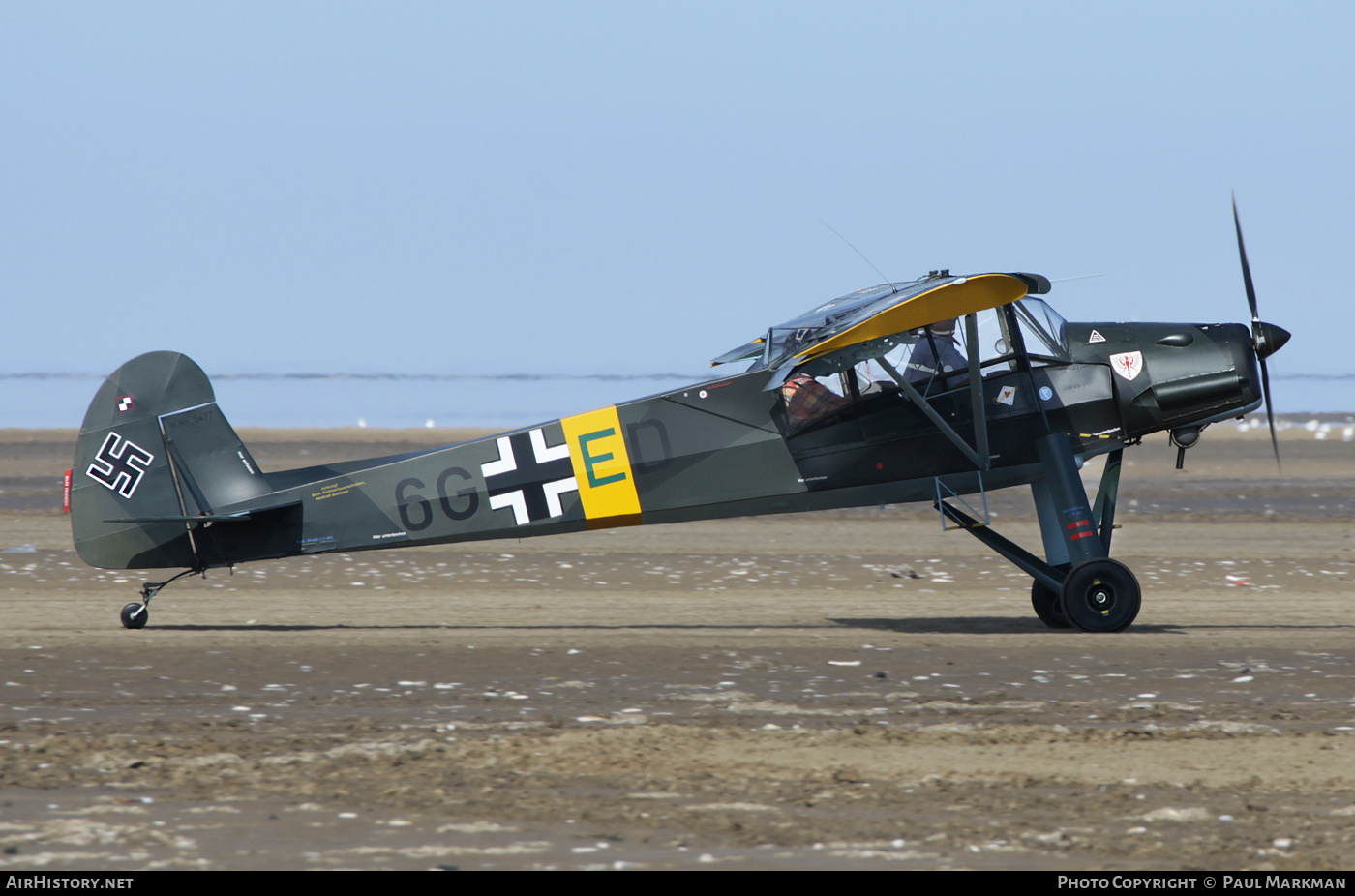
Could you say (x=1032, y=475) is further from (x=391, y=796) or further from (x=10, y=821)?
(x=10, y=821)

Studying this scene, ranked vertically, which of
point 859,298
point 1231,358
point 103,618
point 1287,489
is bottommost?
point 1287,489

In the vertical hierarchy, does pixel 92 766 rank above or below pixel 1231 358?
below

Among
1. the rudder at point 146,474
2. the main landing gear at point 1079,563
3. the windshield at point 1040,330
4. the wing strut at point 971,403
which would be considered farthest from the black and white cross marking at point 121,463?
the windshield at point 1040,330

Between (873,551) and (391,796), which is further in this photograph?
(873,551)

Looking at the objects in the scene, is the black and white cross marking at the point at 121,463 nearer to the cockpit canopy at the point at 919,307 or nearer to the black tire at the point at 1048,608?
the cockpit canopy at the point at 919,307

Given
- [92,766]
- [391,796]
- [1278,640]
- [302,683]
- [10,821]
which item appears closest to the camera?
[10,821]

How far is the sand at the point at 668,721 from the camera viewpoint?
620 centimetres

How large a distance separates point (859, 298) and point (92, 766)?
791cm

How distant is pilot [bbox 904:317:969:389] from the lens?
11789 millimetres

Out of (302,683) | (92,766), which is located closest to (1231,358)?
(302,683)

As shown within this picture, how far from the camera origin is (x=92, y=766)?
7.42 metres

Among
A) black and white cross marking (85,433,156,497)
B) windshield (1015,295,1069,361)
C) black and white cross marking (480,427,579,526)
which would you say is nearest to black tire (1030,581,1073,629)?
windshield (1015,295,1069,361)
